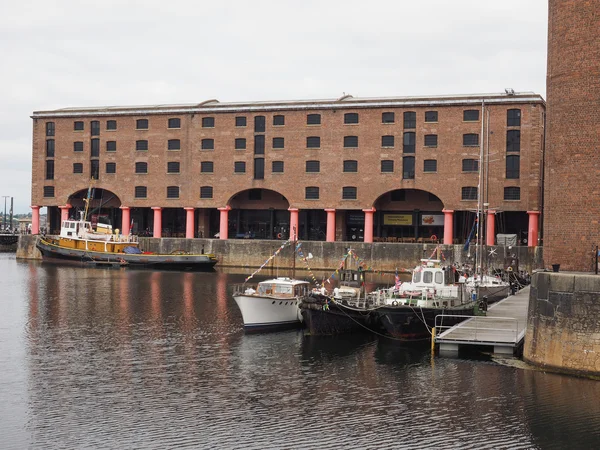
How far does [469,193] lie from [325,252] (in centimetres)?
1569

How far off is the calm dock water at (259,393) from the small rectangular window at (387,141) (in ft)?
150

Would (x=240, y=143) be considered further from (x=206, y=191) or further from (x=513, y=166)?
(x=513, y=166)

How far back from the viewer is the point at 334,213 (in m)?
85.8

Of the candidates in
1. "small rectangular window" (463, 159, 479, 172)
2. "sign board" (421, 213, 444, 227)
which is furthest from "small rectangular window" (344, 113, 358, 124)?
"sign board" (421, 213, 444, 227)

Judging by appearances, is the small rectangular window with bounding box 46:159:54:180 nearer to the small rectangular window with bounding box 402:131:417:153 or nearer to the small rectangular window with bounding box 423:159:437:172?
the small rectangular window with bounding box 402:131:417:153

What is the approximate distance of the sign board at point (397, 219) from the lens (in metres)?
88.1

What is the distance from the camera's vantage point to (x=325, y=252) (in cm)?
8225

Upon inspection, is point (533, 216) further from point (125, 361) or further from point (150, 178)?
point (125, 361)

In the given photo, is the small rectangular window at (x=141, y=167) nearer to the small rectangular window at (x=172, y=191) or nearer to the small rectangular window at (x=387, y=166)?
the small rectangular window at (x=172, y=191)

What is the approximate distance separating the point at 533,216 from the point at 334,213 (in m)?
20.6

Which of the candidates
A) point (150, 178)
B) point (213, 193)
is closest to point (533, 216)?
point (213, 193)

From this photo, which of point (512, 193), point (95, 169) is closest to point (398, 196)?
point (512, 193)

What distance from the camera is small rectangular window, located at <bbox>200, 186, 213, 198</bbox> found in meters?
89.4

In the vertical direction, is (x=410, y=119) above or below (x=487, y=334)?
above
